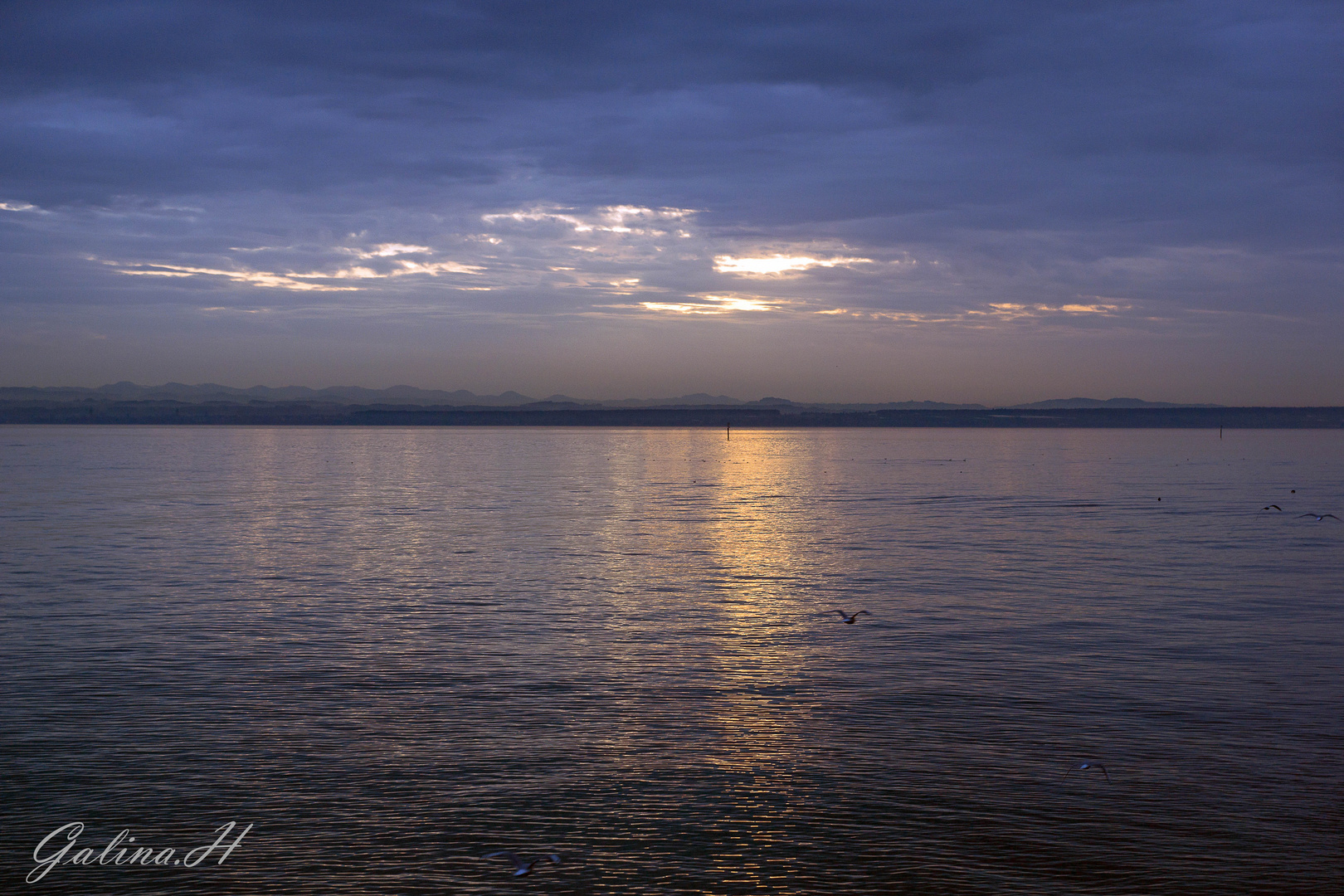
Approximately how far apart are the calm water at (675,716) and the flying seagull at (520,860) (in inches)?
4.6

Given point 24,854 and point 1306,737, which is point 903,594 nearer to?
point 1306,737

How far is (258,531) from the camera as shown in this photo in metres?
41.1

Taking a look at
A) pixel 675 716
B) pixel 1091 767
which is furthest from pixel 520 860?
pixel 1091 767

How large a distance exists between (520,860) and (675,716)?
5.09 metres

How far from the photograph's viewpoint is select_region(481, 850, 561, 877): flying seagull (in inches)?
388

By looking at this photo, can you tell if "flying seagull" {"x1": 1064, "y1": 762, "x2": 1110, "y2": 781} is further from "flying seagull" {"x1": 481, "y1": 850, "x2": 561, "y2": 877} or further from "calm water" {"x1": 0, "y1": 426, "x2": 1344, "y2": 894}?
"flying seagull" {"x1": 481, "y1": 850, "x2": 561, "y2": 877}

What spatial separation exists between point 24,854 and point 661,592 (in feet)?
56.9

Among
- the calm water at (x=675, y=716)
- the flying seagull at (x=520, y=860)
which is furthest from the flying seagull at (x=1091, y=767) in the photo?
the flying seagull at (x=520, y=860)

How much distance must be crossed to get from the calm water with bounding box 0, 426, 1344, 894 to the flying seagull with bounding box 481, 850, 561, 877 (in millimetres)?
116

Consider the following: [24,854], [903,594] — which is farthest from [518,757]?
[903,594]

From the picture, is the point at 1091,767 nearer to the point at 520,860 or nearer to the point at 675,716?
the point at 675,716

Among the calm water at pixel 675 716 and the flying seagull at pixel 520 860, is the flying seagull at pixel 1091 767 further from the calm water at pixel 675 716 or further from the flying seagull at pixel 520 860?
the flying seagull at pixel 520 860

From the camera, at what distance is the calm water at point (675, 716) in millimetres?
10250

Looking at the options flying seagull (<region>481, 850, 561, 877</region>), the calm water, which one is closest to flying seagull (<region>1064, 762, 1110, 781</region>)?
the calm water
